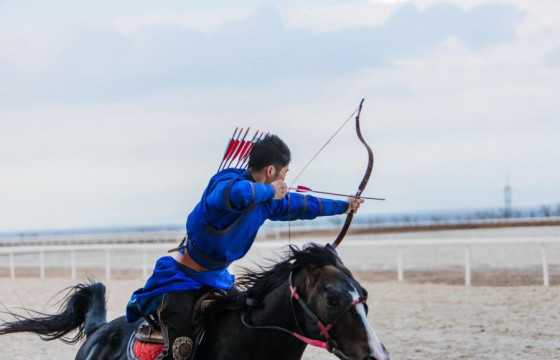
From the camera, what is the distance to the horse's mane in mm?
4387

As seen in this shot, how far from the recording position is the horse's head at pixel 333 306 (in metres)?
4.03

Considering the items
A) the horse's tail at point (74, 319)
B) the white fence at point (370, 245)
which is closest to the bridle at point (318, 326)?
the horse's tail at point (74, 319)

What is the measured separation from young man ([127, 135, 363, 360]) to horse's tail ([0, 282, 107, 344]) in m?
1.28

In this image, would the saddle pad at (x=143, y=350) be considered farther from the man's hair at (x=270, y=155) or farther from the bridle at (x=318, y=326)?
the man's hair at (x=270, y=155)

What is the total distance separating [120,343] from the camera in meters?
5.59

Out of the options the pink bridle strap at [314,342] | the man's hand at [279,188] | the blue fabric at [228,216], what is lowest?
the pink bridle strap at [314,342]

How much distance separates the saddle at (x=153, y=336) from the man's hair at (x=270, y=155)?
0.74 meters

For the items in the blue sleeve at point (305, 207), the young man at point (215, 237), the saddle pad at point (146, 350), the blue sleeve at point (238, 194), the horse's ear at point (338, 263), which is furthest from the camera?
the blue sleeve at point (305, 207)


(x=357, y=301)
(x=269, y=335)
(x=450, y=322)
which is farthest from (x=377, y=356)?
(x=450, y=322)

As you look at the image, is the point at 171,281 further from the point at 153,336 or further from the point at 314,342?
the point at 314,342

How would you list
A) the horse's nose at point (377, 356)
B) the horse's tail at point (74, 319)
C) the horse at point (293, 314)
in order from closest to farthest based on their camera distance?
1. the horse's nose at point (377, 356)
2. the horse at point (293, 314)
3. the horse's tail at point (74, 319)

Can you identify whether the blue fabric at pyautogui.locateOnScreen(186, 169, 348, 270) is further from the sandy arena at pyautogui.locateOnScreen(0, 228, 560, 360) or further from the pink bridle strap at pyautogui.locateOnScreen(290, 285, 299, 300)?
the sandy arena at pyautogui.locateOnScreen(0, 228, 560, 360)

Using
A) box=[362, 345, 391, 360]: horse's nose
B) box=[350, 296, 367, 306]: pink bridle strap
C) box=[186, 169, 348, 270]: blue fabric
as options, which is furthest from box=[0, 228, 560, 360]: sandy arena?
box=[362, 345, 391, 360]: horse's nose

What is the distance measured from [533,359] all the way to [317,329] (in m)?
6.11
